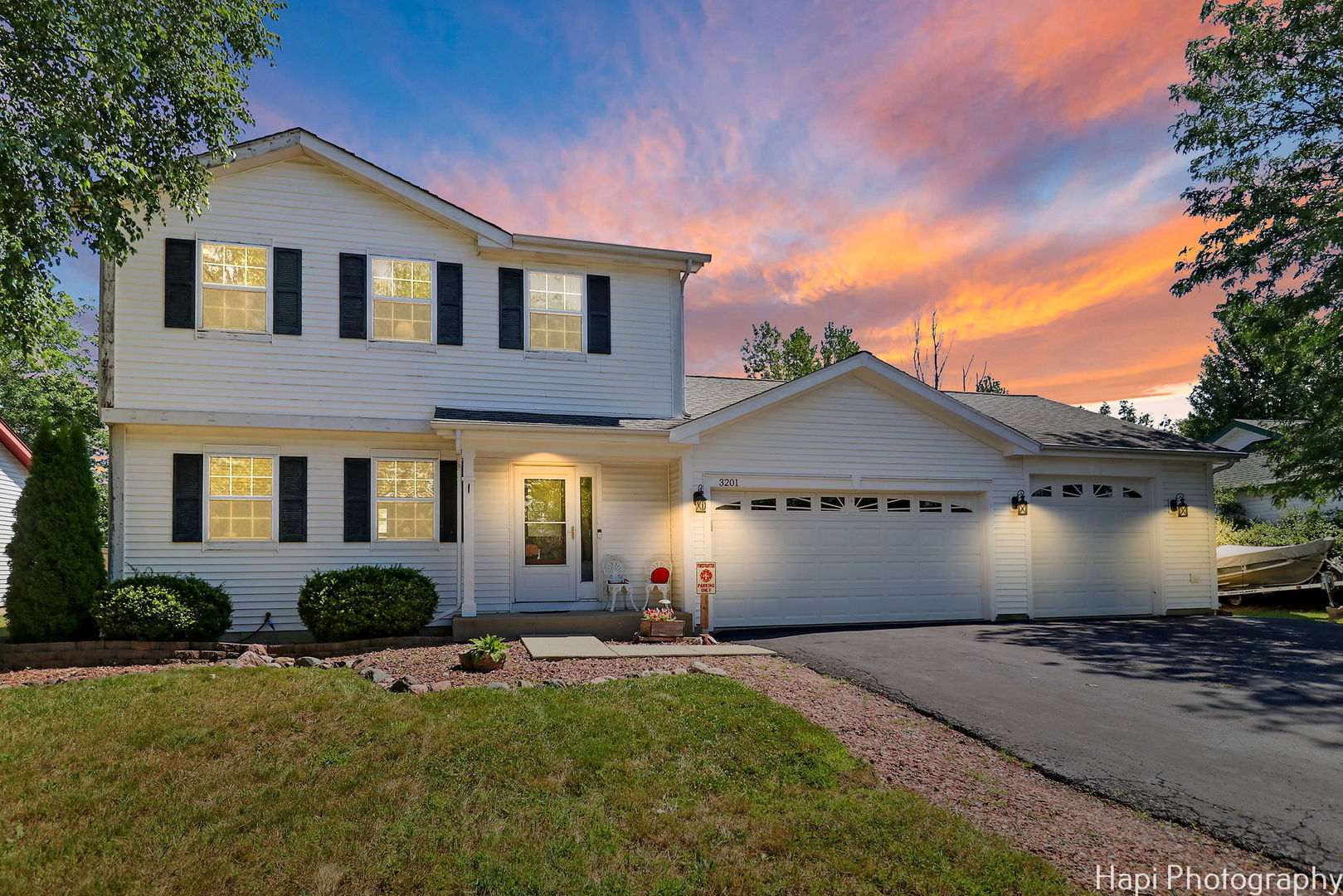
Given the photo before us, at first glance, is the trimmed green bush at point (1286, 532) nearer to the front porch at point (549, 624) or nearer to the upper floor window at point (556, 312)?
the front porch at point (549, 624)

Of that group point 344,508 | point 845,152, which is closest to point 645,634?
point 344,508

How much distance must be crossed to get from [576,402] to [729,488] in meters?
2.86

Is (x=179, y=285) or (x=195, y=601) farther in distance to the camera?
(x=179, y=285)

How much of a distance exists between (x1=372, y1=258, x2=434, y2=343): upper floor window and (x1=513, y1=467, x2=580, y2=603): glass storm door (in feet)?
9.05

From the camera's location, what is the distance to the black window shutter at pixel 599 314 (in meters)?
11.7

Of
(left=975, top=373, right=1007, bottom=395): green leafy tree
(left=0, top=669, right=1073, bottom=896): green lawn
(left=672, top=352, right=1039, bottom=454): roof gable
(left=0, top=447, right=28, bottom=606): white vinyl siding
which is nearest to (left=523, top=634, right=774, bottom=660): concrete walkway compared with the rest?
(left=0, top=669, right=1073, bottom=896): green lawn

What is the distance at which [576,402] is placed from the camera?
11539 mm

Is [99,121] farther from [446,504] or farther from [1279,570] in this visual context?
[1279,570]

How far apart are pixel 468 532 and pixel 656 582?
115 inches

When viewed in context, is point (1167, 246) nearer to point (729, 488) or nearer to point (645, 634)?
point (729, 488)

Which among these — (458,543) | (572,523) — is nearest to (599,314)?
(572,523)

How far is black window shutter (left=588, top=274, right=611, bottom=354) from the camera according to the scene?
11.7m

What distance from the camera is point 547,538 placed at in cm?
1126

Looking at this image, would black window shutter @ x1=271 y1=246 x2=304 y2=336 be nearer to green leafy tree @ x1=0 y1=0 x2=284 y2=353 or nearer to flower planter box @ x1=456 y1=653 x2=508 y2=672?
green leafy tree @ x1=0 y1=0 x2=284 y2=353
